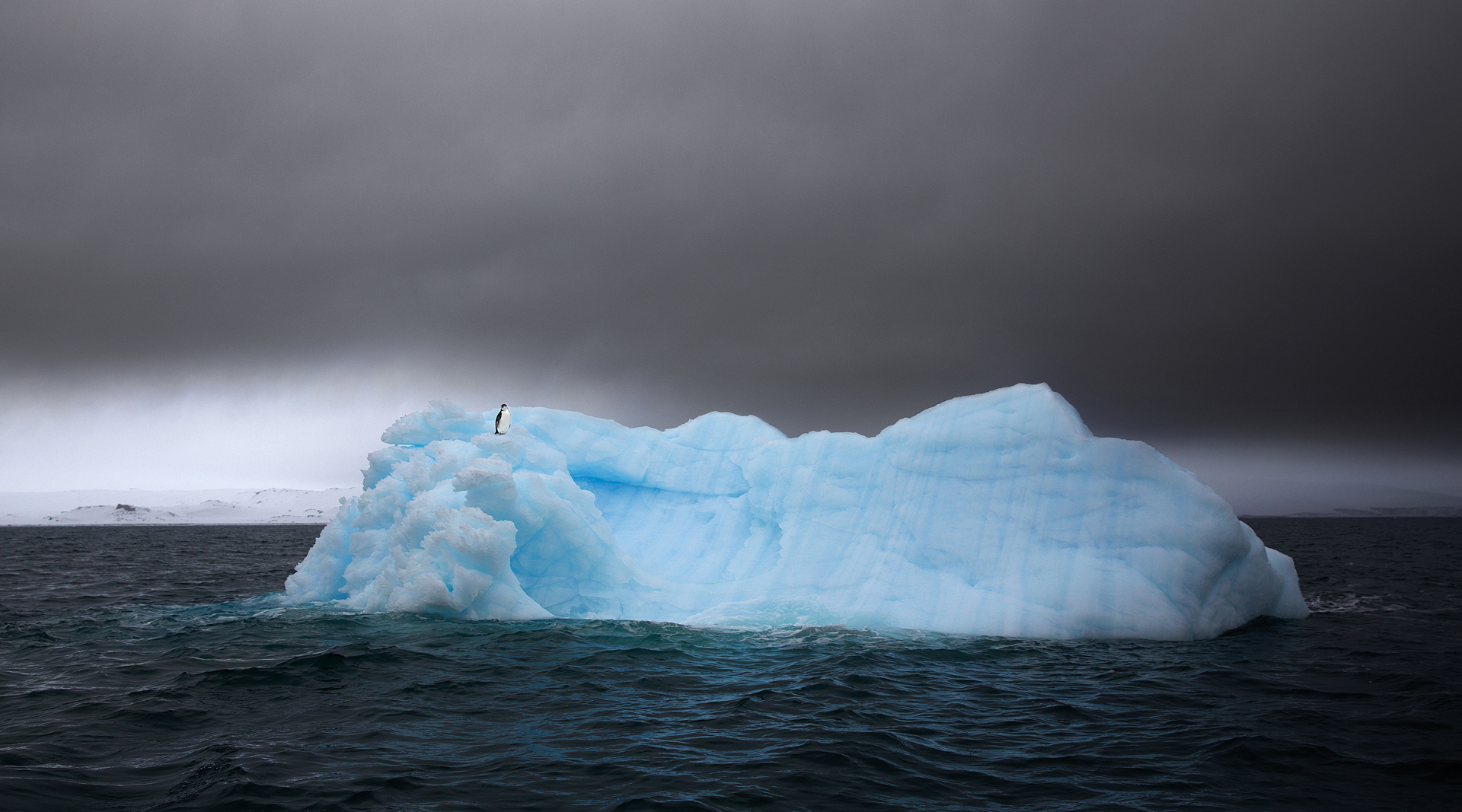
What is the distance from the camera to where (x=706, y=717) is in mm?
7734

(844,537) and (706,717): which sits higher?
(844,537)

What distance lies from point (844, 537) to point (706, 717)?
23.7 feet

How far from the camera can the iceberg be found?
12.2 metres

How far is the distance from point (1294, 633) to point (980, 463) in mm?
5648

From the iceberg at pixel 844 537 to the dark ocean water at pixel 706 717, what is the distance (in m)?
0.73

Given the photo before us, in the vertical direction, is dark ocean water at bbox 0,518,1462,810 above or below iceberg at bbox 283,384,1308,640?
below

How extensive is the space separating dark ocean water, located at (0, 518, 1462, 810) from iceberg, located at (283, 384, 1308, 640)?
0.73 m

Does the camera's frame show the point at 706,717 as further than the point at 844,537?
No

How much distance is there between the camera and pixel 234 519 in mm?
145625

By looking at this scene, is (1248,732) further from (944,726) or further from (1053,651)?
(1053,651)

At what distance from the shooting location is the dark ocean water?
5816 millimetres

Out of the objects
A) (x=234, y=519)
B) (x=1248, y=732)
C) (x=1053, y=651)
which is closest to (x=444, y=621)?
(x=1053, y=651)

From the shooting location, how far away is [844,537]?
47.6 feet

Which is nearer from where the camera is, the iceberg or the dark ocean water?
the dark ocean water
